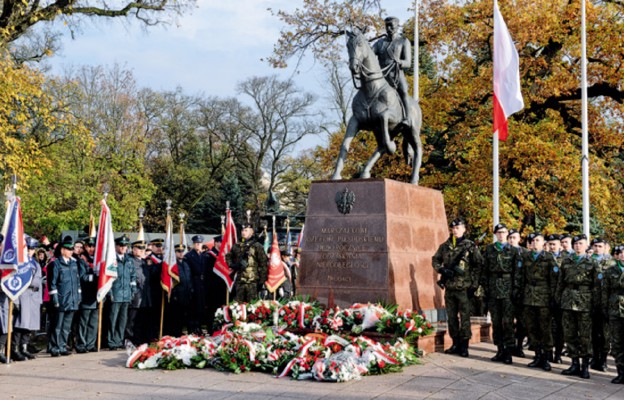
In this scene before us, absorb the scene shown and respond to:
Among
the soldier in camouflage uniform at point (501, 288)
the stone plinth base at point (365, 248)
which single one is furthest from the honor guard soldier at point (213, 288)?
the soldier in camouflage uniform at point (501, 288)

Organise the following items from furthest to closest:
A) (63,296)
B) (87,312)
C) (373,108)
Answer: (87,312), (373,108), (63,296)

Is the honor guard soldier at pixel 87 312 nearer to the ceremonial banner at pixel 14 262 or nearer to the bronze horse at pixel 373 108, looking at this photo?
the ceremonial banner at pixel 14 262

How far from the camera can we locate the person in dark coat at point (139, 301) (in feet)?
39.4

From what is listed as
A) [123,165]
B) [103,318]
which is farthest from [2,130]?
[123,165]

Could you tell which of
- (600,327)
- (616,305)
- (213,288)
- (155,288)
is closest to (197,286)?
(213,288)

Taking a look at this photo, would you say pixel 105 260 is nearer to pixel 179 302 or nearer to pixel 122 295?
pixel 122 295

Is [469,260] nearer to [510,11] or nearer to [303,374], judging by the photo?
[303,374]

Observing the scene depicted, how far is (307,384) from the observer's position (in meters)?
7.70

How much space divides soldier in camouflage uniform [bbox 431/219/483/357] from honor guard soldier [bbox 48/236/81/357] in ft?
18.0

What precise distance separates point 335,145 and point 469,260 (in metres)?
15.4

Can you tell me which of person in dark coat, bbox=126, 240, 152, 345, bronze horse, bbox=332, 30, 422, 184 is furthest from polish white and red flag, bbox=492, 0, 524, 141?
person in dark coat, bbox=126, 240, 152, 345

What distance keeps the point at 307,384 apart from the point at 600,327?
4221 mm

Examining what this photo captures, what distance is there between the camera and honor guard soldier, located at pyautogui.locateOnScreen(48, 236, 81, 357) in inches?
419

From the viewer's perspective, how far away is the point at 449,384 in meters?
7.58
